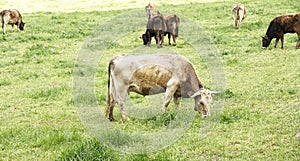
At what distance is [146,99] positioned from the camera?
11.8m

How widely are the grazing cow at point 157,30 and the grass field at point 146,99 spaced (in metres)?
0.46

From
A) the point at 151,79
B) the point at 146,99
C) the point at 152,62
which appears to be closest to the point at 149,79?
the point at 151,79

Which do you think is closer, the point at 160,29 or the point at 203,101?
the point at 203,101

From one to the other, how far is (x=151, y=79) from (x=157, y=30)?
981 centimetres

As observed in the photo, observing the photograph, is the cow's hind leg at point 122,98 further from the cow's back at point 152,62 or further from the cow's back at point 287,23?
the cow's back at point 287,23

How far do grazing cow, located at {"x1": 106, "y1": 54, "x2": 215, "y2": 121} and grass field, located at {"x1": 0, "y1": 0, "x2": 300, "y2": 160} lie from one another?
419mm

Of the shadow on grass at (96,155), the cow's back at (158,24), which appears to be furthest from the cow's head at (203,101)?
the cow's back at (158,24)

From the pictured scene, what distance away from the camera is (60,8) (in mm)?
34000

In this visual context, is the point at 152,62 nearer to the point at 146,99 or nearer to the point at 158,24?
the point at 146,99

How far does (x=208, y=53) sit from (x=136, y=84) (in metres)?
7.85

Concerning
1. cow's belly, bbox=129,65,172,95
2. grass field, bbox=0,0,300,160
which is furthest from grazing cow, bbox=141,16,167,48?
cow's belly, bbox=129,65,172,95

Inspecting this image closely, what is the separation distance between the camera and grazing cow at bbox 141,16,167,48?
19438 millimetres

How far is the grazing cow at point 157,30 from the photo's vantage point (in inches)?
765

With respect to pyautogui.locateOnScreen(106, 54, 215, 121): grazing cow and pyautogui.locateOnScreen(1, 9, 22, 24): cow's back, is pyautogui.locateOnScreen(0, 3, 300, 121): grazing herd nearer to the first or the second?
pyautogui.locateOnScreen(106, 54, 215, 121): grazing cow
